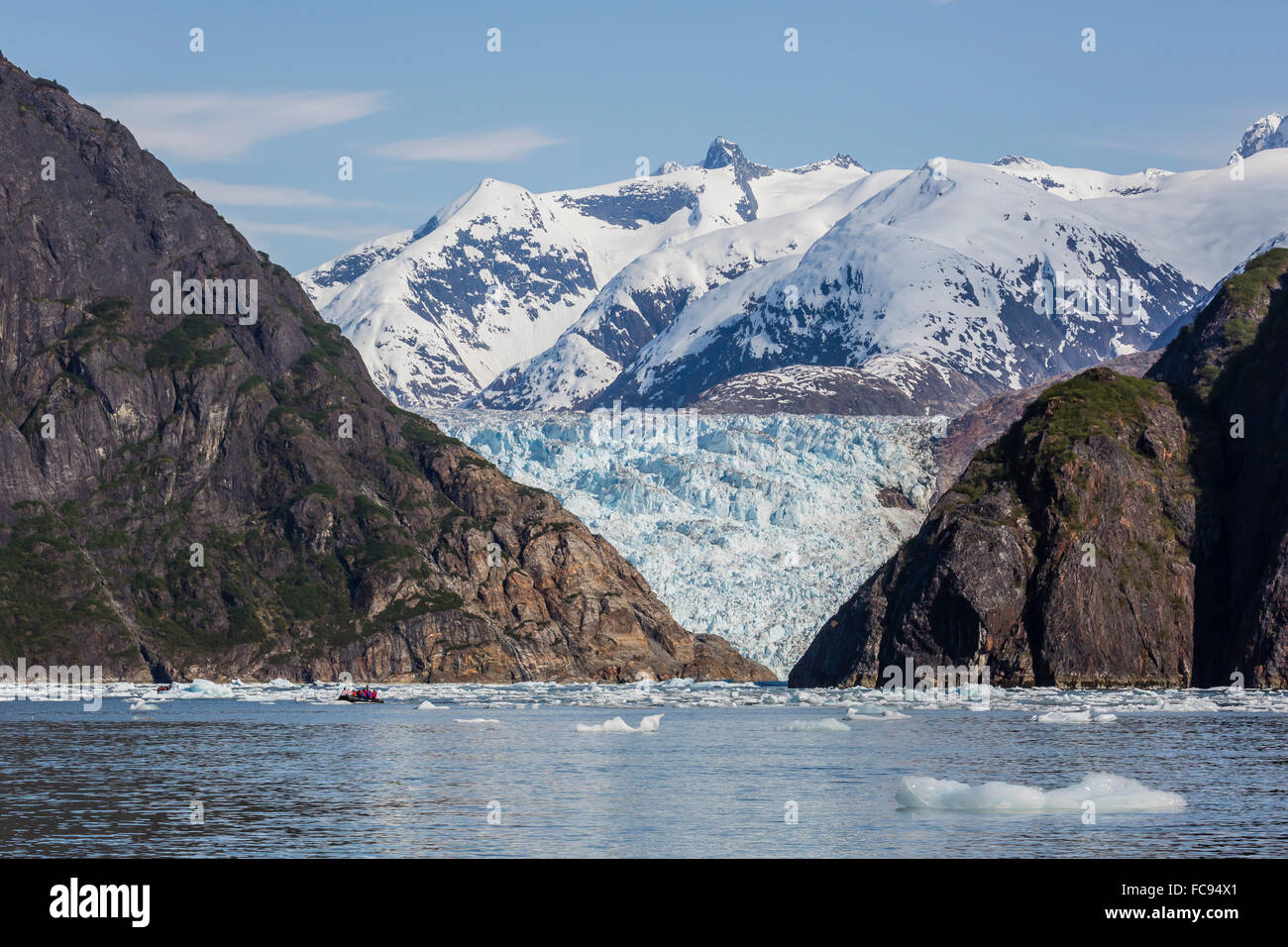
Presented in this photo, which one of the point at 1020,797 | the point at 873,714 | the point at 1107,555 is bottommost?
the point at 873,714

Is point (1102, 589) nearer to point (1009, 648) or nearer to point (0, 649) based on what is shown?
point (1009, 648)

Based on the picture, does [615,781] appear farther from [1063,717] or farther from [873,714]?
[1063,717]

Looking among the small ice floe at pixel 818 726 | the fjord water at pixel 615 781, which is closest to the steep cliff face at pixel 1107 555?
the fjord water at pixel 615 781

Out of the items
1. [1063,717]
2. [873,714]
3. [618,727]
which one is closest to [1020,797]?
[618,727]

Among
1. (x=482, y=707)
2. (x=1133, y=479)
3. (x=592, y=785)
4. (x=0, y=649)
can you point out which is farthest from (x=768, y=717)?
(x=0, y=649)

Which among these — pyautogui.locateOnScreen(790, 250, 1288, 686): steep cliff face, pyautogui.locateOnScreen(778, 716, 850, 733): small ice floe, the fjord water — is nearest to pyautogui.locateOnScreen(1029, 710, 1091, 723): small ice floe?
the fjord water

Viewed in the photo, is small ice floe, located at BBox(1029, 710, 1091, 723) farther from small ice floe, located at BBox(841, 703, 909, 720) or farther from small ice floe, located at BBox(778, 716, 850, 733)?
small ice floe, located at BBox(778, 716, 850, 733)
